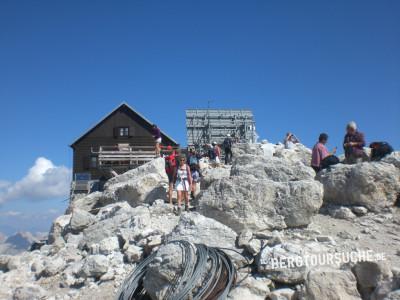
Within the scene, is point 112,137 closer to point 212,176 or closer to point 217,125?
point 217,125

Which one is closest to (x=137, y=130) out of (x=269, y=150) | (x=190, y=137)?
(x=190, y=137)

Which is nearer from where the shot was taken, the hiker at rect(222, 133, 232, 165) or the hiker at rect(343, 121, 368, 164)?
the hiker at rect(343, 121, 368, 164)

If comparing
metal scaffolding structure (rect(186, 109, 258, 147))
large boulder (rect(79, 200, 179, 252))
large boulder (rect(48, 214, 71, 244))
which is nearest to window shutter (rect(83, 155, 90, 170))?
metal scaffolding structure (rect(186, 109, 258, 147))

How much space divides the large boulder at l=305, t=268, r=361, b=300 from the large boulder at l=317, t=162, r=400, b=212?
4.83m

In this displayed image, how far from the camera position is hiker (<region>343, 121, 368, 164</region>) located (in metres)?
11.4

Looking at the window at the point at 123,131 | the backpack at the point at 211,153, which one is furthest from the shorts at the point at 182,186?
the window at the point at 123,131

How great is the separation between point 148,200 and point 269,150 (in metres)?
7.92

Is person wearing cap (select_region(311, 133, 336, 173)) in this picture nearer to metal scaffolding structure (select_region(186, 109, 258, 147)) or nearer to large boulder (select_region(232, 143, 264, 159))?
large boulder (select_region(232, 143, 264, 159))

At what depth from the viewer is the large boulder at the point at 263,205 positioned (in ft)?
29.0

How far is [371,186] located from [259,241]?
425 centimetres

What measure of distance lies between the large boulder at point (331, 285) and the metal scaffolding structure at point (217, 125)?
1162 inches

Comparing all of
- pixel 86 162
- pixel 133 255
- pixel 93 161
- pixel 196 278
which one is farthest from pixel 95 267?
pixel 86 162

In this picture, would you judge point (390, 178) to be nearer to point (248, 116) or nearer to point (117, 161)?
point (117, 161)

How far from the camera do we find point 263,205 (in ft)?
29.5
